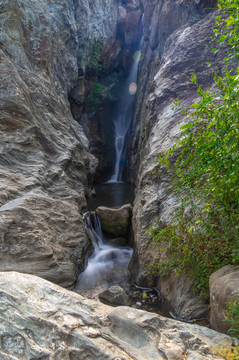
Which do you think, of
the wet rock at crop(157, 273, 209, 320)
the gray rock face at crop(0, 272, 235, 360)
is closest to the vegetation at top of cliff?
the wet rock at crop(157, 273, 209, 320)

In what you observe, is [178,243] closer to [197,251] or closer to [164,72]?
[197,251]

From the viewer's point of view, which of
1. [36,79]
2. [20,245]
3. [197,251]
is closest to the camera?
[197,251]

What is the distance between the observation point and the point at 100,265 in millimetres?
6480

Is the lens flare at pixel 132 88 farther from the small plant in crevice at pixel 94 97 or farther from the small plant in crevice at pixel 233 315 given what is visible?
the small plant in crevice at pixel 233 315

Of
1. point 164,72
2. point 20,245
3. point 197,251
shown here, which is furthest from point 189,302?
point 164,72

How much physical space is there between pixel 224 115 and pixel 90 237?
19.4ft

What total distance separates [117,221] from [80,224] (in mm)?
1717

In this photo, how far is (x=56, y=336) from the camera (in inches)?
84.6

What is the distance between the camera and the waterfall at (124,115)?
71.5 feet

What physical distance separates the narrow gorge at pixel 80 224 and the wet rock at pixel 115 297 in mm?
21

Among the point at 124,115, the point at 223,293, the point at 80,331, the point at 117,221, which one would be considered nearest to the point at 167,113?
the point at 117,221

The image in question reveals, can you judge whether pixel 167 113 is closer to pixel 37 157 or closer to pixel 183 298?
pixel 37 157

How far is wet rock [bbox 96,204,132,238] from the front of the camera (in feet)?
25.3

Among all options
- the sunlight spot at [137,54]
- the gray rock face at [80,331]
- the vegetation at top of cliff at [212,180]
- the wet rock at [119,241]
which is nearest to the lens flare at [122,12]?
the sunlight spot at [137,54]
